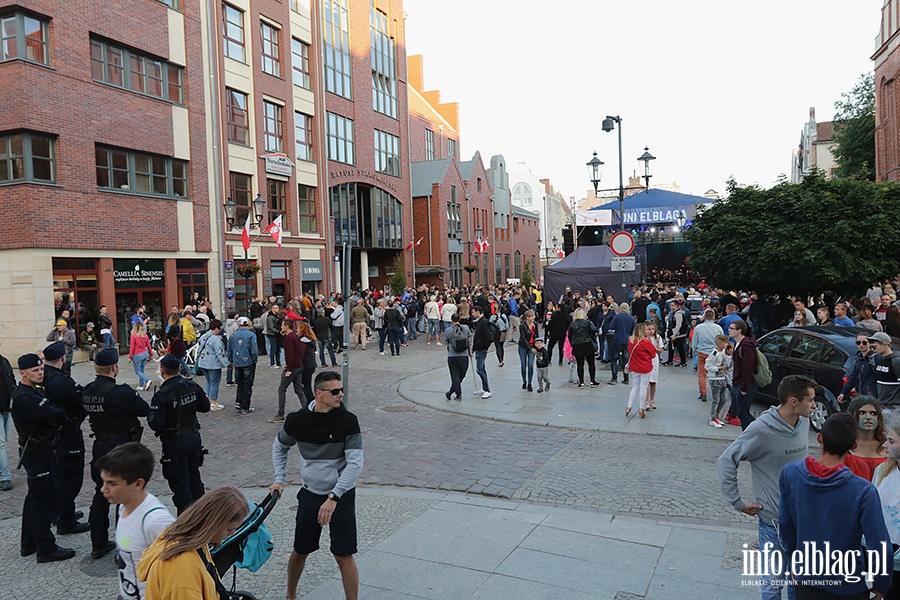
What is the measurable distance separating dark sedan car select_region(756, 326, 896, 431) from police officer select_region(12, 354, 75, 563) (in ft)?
28.0

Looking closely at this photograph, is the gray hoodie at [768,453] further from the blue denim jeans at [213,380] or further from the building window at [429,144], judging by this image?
the building window at [429,144]

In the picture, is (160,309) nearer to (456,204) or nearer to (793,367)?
(793,367)

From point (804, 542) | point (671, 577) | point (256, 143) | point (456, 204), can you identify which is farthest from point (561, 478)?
point (456, 204)

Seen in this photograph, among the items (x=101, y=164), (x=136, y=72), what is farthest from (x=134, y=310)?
(x=136, y=72)

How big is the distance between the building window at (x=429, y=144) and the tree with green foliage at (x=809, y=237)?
43421 millimetres

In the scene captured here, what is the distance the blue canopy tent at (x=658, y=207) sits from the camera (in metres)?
25.5

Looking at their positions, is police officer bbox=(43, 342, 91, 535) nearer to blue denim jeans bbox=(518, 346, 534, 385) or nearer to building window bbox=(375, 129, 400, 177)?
blue denim jeans bbox=(518, 346, 534, 385)

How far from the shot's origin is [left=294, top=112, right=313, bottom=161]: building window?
30.3m

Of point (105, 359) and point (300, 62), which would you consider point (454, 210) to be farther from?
point (105, 359)

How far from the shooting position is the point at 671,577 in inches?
183

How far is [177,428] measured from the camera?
5570 mm

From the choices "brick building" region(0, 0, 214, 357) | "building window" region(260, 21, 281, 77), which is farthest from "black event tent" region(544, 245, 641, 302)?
"building window" region(260, 21, 281, 77)

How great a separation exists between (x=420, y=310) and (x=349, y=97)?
620 inches

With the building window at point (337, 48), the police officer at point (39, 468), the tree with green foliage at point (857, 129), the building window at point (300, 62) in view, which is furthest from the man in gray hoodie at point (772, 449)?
the tree with green foliage at point (857, 129)
